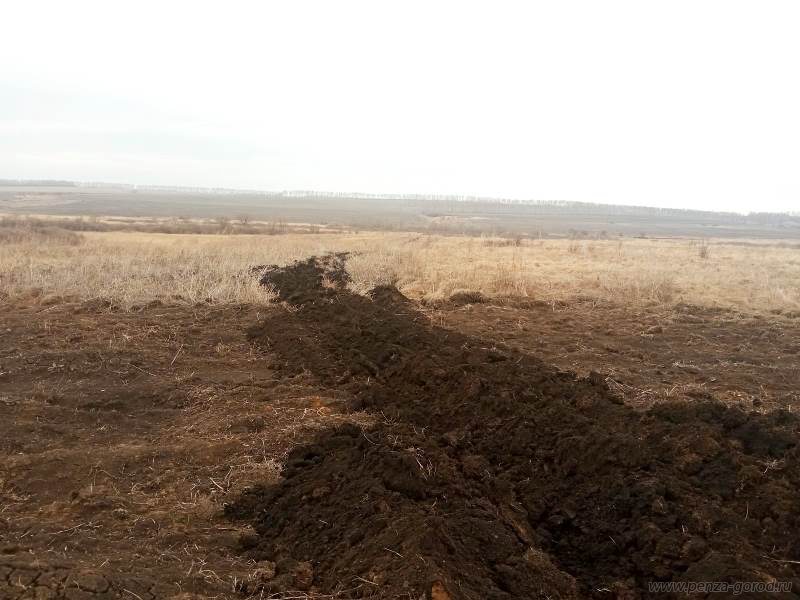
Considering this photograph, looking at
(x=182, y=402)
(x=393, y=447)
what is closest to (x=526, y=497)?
(x=393, y=447)

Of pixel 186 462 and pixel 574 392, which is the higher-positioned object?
pixel 574 392

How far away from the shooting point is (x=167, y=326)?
1034 centimetres

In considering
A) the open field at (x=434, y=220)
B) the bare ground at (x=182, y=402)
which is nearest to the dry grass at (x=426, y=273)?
the bare ground at (x=182, y=402)

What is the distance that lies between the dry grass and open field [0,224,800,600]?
87cm

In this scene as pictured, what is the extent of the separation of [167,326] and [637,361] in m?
8.16

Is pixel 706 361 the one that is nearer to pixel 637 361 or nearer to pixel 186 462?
pixel 637 361

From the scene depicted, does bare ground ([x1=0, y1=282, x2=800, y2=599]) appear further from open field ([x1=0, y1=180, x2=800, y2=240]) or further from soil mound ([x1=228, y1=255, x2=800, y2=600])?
open field ([x1=0, y1=180, x2=800, y2=240])

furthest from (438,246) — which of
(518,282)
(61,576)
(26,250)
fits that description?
(61,576)

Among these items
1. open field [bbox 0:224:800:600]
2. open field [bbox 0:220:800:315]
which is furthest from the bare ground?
open field [bbox 0:220:800:315]

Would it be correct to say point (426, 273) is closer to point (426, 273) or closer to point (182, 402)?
point (426, 273)

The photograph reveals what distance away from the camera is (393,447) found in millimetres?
5055

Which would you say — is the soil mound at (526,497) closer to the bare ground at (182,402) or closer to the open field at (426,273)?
the bare ground at (182,402)

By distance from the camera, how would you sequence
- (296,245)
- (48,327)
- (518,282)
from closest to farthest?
1. (48,327)
2. (518,282)
3. (296,245)

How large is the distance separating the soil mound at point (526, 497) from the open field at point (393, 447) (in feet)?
0.06
